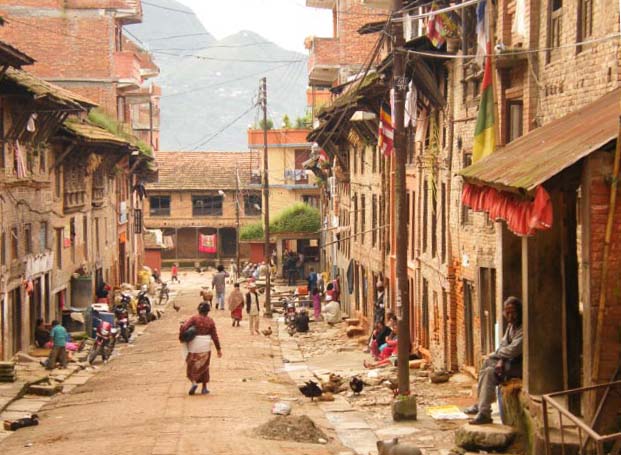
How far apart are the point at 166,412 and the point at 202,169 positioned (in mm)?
69212

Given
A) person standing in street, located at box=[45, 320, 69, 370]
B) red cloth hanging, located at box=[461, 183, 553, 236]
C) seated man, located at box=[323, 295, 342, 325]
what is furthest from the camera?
seated man, located at box=[323, 295, 342, 325]

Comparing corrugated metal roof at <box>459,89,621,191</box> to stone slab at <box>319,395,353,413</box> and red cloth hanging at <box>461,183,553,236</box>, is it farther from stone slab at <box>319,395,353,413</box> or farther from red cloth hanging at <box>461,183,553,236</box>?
stone slab at <box>319,395,353,413</box>

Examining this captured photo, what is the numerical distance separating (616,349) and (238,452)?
19.7 feet

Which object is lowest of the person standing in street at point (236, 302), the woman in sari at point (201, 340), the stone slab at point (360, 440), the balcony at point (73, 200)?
the stone slab at point (360, 440)

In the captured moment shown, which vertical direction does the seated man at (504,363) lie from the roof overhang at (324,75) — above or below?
below

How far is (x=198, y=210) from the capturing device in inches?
3403

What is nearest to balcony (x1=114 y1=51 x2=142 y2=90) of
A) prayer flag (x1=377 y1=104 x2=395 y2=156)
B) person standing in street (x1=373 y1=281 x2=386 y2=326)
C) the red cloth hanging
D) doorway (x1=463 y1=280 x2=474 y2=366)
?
person standing in street (x1=373 y1=281 x2=386 y2=326)

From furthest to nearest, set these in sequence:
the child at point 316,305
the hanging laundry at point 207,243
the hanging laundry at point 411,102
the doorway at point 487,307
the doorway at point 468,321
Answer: the hanging laundry at point 207,243, the child at point 316,305, the hanging laundry at point 411,102, the doorway at point 468,321, the doorway at point 487,307

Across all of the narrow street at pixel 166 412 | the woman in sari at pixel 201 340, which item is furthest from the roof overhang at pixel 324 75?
the woman in sari at pixel 201 340

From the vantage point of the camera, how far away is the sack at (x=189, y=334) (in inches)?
846

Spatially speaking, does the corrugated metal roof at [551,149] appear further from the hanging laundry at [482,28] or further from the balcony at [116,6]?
the balcony at [116,6]

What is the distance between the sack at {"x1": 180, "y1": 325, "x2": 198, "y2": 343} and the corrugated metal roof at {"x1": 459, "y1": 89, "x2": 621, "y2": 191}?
682 cm

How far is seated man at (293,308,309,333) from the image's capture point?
40.9 meters

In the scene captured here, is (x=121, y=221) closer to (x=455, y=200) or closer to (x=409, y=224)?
(x=409, y=224)
